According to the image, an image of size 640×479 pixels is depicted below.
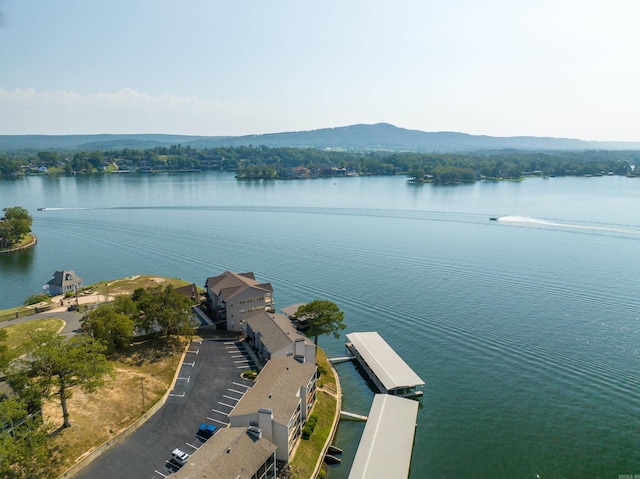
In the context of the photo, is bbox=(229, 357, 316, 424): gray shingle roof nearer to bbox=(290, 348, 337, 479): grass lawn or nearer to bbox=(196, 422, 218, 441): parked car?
bbox=(196, 422, 218, 441): parked car

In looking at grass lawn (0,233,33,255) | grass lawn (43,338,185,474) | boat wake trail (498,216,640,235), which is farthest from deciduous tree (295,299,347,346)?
boat wake trail (498,216,640,235)

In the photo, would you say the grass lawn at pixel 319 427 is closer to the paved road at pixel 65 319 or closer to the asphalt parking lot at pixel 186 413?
the asphalt parking lot at pixel 186 413

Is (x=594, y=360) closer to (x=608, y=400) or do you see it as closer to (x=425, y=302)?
(x=608, y=400)

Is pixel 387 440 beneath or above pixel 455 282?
beneath

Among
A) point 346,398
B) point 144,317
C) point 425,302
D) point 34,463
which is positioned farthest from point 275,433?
point 425,302

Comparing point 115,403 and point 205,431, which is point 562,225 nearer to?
point 205,431

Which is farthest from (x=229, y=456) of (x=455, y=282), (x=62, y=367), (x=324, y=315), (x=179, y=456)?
(x=455, y=282)

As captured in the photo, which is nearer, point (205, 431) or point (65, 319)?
point (205, 431)

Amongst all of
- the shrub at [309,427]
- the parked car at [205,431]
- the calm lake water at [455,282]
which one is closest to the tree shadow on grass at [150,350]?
the parked car at [205,431]
